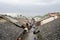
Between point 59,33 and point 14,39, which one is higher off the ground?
point 59,33

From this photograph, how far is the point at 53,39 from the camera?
1551cm

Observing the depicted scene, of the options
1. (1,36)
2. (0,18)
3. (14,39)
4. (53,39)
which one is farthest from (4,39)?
(0,18)

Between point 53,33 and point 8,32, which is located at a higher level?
point 53,33

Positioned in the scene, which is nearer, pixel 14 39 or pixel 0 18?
pixel 14 39

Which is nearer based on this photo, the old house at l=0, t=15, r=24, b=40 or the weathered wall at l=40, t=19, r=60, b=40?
the weathered wall at l=40, t=19, r=60, b=40

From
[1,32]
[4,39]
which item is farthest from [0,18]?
[4,39]

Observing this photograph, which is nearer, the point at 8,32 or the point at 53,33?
the point at 53,33

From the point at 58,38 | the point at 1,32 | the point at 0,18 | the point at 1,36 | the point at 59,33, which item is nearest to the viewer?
the point at 58,38

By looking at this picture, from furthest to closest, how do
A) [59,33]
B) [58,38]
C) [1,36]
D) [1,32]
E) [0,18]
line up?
[0,18] → [1,32] → [1,36] → [59,33] → [58,38]

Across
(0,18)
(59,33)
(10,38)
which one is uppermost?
(59,33)

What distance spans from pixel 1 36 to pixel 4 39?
2.62 ft

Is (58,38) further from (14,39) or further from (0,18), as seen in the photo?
(0,18)

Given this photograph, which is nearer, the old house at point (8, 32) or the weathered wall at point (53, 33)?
the weathered wall at point (53, 33)

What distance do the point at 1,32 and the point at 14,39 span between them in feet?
5.60
